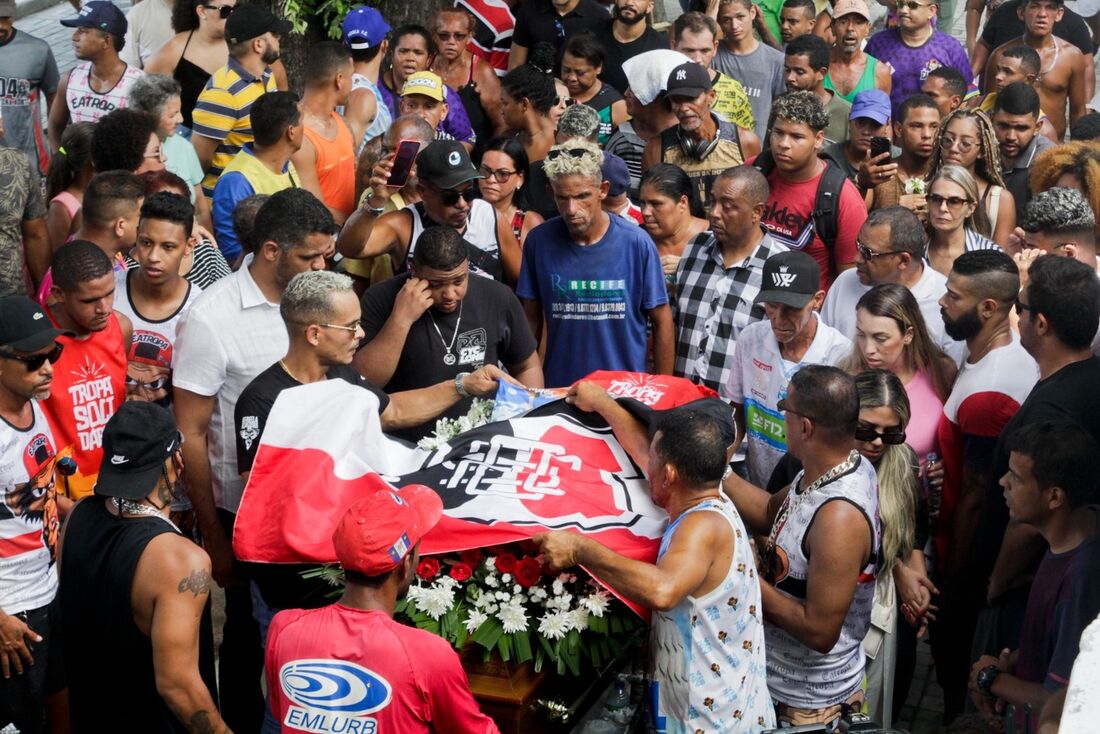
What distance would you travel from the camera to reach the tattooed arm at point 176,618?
13.8ft

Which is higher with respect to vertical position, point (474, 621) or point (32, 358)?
point (32, 358)

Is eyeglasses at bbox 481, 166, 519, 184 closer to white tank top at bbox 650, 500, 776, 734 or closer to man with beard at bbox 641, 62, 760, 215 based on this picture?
man with beard at bbox 641, 62, 760, 215

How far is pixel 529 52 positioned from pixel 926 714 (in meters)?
6.10

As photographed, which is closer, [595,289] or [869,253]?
[869,253]

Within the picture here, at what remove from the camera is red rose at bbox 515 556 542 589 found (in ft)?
14.9

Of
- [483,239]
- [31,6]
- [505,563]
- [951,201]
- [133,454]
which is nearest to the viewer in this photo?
[133,454]

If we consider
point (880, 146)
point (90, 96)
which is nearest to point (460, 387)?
point (880, 146)

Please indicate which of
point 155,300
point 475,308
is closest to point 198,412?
point 155,300

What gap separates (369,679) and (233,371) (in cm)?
221

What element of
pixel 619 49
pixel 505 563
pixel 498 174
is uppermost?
pixel 619 49

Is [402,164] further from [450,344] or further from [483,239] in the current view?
[450,344]

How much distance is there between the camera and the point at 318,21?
1060 cm

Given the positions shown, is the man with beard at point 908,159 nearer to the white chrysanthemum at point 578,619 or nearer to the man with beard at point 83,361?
the white chrysanthemum at point 578,619

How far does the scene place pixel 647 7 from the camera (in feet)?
33.0
